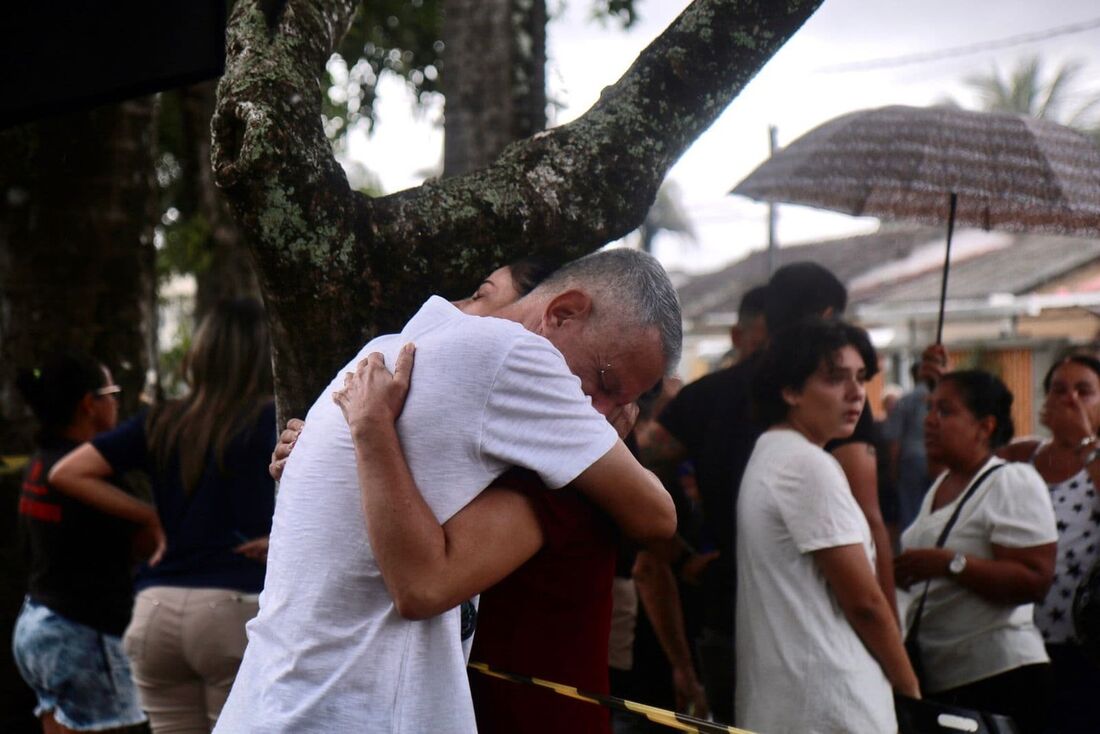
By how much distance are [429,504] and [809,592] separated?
5.58 feet

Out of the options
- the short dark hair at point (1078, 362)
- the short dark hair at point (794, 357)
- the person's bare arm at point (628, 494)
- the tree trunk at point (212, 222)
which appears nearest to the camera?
the person's bare arm at point (628, 494)

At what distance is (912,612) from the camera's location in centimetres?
425

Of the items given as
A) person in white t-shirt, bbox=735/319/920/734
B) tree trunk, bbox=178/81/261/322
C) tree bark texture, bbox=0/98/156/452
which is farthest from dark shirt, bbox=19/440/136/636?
tree trunk, bbox=178/81/261/322

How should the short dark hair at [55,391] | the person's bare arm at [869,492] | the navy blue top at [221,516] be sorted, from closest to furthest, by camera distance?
the person's bare arm at [869,492] → the navy blue top at [221,516] → the short dark hair at [55,391]

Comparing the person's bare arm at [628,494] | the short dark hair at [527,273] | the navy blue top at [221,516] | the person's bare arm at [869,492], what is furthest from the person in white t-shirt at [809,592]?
the navy blue top at [221,516]

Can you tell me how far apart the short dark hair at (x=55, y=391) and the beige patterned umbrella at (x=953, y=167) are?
2.95 metres

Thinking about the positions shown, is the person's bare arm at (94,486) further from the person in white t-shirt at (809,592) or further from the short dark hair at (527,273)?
the short dark hair at (527,273)

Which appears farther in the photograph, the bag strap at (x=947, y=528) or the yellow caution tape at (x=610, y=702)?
the bag strap at (x=947, y=528)

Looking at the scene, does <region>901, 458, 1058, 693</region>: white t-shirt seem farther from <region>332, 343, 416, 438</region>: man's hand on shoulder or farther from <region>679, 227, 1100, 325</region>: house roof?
<region>679, 227, 1100, 325</region>: house roof

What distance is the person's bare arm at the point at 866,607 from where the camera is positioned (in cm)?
321


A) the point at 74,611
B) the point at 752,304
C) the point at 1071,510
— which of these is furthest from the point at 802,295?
the point at 74,611

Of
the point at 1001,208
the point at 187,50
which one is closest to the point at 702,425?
the point at 1001,208

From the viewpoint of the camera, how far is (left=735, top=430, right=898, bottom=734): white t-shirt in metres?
3.20

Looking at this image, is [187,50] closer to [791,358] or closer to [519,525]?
[519,525]
